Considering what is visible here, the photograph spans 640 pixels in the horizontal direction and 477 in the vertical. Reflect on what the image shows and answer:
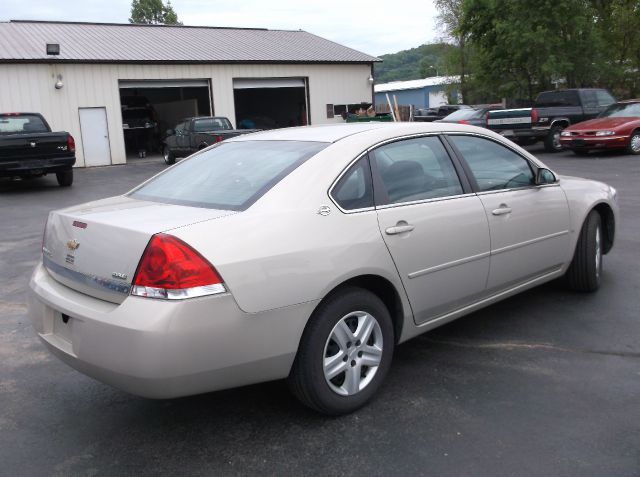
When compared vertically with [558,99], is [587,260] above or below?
below

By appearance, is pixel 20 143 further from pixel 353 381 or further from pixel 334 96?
pixel 334 96

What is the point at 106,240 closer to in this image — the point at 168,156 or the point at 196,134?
the point at 196,134

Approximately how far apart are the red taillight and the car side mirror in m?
2.86

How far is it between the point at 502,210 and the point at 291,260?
187cm

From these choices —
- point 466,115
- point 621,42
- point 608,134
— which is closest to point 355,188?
point 608,134

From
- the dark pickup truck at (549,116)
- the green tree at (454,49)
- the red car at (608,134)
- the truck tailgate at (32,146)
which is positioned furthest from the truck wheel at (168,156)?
the green tree at (454,49)

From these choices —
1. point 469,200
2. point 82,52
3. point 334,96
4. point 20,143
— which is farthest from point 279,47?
point 469,200

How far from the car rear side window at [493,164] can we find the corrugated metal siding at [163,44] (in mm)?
20650

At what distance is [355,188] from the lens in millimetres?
3607

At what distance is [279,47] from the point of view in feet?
94.2

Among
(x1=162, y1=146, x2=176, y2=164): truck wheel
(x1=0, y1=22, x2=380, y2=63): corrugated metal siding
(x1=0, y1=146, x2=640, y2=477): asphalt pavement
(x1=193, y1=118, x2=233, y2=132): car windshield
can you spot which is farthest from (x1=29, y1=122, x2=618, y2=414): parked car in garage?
(x1=0, y1=22, x2=380, y2=63): corrugated metal siding

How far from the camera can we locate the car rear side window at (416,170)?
12.5 ft

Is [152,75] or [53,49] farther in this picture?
[152,75]

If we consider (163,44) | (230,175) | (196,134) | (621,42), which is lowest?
(230,175)
